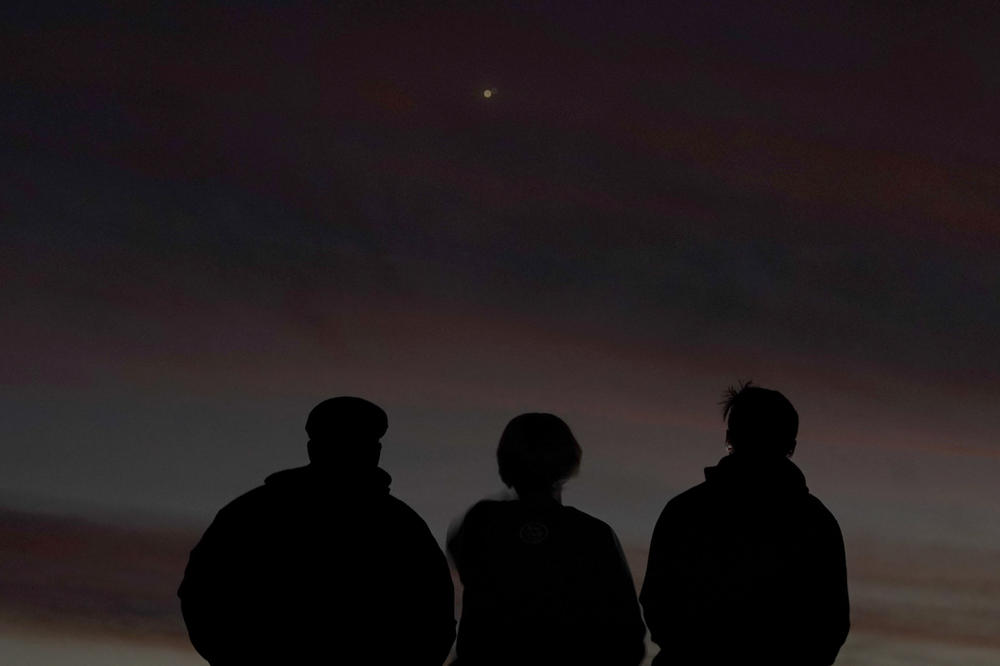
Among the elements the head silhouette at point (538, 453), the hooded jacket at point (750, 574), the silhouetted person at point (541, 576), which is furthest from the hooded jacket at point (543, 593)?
the hooded jacket at point (750, 574)

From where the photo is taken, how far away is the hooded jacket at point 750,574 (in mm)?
8273

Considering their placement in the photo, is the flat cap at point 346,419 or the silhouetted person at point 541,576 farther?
the silhouetted person at point 541,576

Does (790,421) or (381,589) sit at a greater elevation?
(790,421)

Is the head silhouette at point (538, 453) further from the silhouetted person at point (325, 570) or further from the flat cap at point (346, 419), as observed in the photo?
the flat cap at point (346, 419)

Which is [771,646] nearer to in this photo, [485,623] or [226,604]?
[485,623]

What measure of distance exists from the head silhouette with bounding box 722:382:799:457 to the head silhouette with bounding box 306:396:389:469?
6.76 feet

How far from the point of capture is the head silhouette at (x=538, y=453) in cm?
828

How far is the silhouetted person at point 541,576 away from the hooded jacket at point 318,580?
14.6 inches

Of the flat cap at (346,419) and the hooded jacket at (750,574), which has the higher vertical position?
the flat cap at (346,419)

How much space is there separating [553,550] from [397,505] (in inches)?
38.4

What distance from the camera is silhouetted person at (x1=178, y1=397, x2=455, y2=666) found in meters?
7.86

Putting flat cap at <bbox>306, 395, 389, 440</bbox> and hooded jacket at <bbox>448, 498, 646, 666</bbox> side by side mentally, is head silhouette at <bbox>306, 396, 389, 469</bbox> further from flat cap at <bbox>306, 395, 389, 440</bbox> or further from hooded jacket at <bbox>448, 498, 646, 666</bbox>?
hooded jacket at <bbox>448, 498, 646, 666</bbox>

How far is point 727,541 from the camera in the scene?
27.5ft

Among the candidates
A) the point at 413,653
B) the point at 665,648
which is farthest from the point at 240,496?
the point at 665,648
